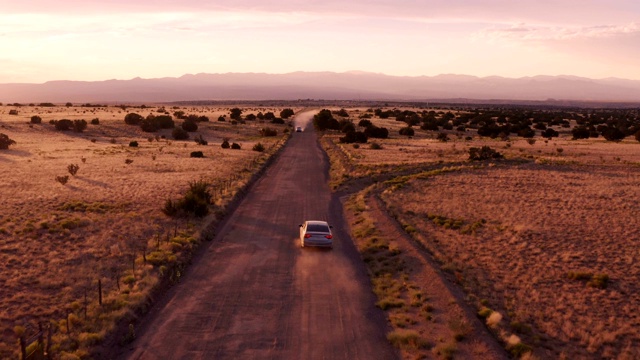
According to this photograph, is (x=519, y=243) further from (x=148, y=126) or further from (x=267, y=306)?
(x=148, y=126)

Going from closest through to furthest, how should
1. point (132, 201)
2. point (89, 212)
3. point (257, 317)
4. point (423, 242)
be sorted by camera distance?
point (257, 317), point (423, 242), point (89, 212), point (132, 201)

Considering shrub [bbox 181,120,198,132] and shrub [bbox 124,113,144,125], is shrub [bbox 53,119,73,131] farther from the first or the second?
shrub [bbox 181,120,198,132]

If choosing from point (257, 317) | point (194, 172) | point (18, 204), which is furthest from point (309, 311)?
point (194, 172)

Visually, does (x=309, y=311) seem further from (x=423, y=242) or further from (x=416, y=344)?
(x=423, y=242)

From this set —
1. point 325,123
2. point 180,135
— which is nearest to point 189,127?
point 180,135

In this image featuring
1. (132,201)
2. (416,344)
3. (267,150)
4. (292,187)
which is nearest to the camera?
(416,344)

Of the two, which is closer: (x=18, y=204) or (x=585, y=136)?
(x=18, y=204)

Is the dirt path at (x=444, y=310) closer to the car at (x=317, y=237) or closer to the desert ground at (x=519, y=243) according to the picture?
the desert ground at (x=519, y=243)
